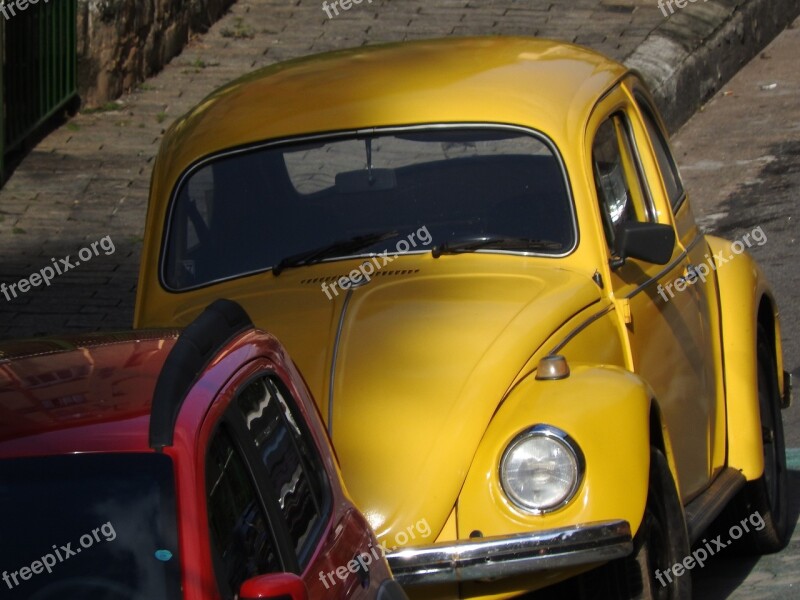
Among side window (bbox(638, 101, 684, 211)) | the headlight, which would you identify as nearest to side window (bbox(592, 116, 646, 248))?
side window (bbox(638, 101, 684, 211))

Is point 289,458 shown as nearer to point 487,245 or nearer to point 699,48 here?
point 487,245

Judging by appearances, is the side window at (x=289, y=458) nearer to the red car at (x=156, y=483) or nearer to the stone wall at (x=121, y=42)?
the red car at (x=156, y=483)

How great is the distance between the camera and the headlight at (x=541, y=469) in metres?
4.37

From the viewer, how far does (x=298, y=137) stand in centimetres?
566

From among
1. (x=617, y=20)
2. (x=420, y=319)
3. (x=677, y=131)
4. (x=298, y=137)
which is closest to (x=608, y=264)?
(x=420, y=319)

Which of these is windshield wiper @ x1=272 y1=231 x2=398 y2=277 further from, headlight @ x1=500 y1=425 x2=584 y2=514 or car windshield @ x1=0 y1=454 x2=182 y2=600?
car windshield @ x1=0 y1=454 x2=182 y2=600

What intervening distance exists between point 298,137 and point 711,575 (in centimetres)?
246

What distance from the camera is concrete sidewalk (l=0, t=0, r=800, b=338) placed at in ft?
31.3

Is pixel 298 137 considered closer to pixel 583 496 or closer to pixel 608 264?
pixel 608 264

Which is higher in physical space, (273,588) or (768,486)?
(273,588)

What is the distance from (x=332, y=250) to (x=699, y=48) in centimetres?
916

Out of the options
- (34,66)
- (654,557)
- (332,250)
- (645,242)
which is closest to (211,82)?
(34,66)

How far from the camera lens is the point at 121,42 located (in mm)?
12406

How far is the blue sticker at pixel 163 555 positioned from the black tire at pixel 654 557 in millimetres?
1952
